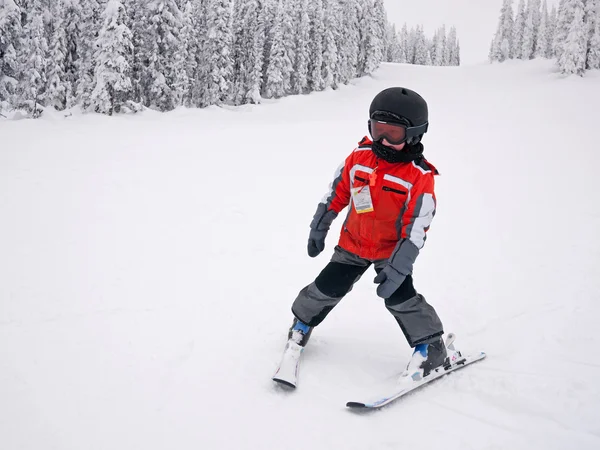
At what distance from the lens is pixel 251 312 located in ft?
12.8

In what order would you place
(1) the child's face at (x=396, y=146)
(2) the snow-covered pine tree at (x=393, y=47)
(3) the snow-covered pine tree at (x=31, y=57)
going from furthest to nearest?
(2) the snow-covered pine tree at (x=393, y=47) → (3) the snow-covered pine tree at (x=31, y=57) → (1) the child's face at (x=396, y=146)

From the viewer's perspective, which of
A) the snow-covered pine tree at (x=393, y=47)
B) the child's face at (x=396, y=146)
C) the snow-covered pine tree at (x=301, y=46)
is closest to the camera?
the child's face at (x=396, y=146)

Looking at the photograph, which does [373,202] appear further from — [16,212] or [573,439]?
[16,212]

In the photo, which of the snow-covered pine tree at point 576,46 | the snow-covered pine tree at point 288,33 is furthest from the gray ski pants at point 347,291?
the snow-covered pine tree at point 288,33

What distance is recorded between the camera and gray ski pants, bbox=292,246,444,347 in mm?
2928

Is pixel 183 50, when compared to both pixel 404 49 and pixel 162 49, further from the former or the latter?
pixel 404 49

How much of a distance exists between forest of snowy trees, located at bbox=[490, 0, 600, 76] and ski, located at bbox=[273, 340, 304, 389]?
1533 inches

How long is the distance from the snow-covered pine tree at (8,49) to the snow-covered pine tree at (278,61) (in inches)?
916

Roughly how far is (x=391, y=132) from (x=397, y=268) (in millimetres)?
989

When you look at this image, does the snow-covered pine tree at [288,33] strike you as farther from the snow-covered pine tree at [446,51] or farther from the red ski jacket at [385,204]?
the snow-covered pine tree at [446,51]

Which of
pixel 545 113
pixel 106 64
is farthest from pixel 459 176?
pixel 106 64

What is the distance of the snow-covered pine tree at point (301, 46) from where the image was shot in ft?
132

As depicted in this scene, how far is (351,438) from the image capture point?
2.39m

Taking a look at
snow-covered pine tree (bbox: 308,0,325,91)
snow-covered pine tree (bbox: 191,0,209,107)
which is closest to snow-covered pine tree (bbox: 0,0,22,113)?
snow-covered pine tree (bbox: 191,0,209,107)
